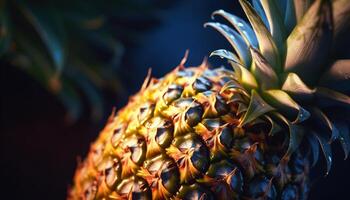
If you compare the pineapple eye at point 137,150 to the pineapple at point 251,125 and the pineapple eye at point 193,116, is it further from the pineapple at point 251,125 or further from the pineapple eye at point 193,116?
the pineapple eye at point 193,116

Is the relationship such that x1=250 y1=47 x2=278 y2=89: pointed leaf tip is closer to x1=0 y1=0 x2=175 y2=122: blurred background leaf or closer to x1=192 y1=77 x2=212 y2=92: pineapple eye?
x1=192 y1=77 x2=212 y2=92: pineapple eye

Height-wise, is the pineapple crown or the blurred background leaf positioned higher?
the blurred background leaf

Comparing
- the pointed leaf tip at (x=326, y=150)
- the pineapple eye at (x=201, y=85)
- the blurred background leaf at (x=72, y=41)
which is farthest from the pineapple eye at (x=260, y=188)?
the blurred background leaf at (x=72, y=41)

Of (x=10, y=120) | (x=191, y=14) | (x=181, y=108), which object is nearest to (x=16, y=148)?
(x=10, y=120)

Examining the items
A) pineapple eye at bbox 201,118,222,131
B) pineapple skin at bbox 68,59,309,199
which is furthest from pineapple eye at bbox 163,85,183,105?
pineapple eye at bbox 201,118,222,131

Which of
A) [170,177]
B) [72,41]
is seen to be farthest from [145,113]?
[72,41]

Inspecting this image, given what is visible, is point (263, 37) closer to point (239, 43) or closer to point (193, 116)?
point (239, 43)

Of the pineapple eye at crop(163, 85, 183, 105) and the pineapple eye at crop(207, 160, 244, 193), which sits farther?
the pineapple eye at crop(163, 85, 183, 105)

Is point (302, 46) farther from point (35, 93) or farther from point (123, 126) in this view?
point (35, 93)
